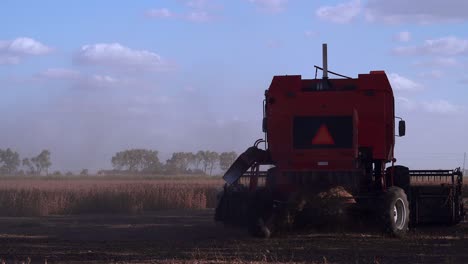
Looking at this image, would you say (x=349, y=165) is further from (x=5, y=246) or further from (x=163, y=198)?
(x=163, y=198)

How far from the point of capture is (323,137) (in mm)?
20406

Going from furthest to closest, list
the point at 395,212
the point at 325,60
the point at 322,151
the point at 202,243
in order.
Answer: the point at 325,60 < the point at 322,151 < the point at 395,212 < the point at 202,243

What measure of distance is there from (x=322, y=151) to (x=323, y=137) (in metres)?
0.35

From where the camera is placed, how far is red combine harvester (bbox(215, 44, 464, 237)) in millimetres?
20234

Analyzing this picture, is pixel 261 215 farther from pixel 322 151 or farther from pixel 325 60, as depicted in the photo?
pixel 325 60

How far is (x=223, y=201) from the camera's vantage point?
2242 centimetres

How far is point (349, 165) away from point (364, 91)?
1.95m

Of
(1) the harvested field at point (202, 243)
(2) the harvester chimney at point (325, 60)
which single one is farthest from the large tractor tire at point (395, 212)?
(2) the harvester chimney at point (325, 60)

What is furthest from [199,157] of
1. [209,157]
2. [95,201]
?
[95,201]

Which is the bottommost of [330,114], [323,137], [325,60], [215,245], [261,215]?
[215,245]

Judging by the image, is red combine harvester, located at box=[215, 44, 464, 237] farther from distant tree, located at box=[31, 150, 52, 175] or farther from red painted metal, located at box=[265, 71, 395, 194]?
distant tree, located at box=[31, 150, 52, 175]

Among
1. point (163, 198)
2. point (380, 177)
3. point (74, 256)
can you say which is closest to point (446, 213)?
point (380, 177)

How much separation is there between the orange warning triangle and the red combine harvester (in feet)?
0.07

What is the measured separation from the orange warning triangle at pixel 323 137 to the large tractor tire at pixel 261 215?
1784mm
